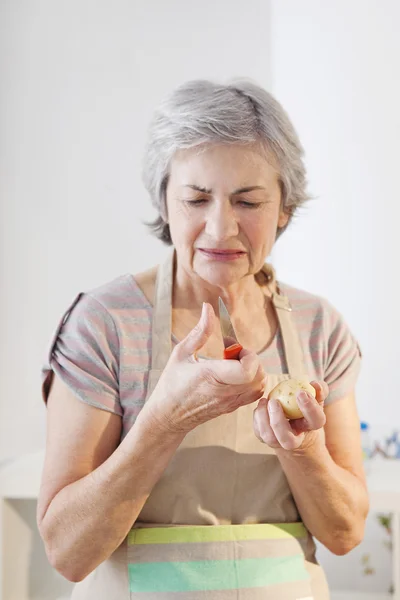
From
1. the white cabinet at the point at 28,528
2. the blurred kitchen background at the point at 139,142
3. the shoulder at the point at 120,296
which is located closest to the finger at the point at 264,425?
the shoulder at the point at 120,296

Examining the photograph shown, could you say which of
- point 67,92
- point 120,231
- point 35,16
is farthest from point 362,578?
point 35,16

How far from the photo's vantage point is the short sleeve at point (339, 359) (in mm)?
1352

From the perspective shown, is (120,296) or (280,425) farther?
(120,296)

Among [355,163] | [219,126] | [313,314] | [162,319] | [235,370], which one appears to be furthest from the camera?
[355,163]

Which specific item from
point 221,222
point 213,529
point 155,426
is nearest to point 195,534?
point 213,529

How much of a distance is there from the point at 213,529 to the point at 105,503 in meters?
0.21

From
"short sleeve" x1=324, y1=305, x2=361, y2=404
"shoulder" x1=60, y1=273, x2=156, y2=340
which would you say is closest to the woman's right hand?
"shoulder" x1=60, y1=273, x2=156, y2=340

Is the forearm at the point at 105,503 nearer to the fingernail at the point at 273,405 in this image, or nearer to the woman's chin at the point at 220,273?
the fingernail at the point at 273,405

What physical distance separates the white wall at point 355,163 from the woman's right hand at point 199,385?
5.10 feet

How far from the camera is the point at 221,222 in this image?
47.4 inches

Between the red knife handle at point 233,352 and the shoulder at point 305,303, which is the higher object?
the red knife handle at point 233,352

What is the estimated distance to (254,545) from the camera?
127 cm

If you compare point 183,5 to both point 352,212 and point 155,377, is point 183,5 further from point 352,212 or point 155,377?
point 155,377

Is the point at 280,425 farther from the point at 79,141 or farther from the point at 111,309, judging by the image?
the point at 79,141
